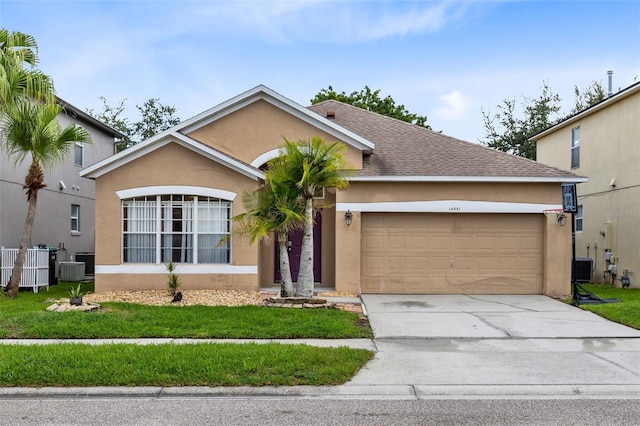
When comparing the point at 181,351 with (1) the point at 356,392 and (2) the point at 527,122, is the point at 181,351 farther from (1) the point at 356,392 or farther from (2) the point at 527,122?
(2) the point at 527,122

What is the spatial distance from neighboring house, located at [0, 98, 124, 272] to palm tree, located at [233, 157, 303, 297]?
29.7 feet

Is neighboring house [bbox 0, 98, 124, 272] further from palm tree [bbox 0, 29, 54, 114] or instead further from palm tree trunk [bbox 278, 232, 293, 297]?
palm tree trunk [bbox 278, 232, 293, 297]

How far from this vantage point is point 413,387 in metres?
6.52

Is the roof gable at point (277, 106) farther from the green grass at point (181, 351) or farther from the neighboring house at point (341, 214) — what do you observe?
the green grass at point (181, 351)

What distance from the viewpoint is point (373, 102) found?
1469 inches

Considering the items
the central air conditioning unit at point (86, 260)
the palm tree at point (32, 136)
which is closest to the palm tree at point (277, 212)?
the palm tree at point (32, 136)

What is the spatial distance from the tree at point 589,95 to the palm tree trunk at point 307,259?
3069cm

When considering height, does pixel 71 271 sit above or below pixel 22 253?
below

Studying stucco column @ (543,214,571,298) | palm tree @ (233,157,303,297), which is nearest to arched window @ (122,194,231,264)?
palm tree @ (233,157,303,297)

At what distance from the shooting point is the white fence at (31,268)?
1501 cm

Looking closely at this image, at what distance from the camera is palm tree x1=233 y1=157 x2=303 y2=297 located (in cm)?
1187

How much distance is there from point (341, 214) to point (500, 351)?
6901 millimetres

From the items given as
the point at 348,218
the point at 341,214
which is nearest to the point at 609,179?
the point at 348,218

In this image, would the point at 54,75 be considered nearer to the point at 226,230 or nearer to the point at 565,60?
the point at 226,230
